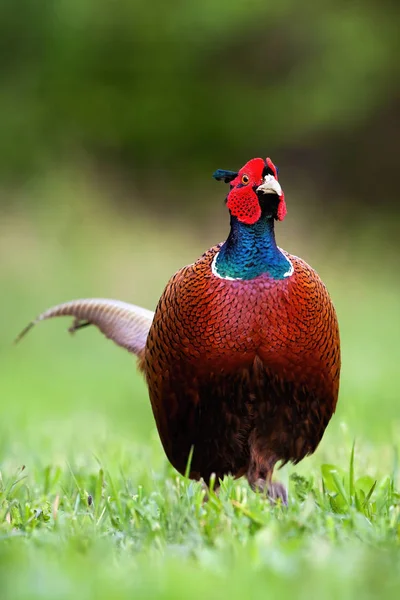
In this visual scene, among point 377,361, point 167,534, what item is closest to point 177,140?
point 377,361

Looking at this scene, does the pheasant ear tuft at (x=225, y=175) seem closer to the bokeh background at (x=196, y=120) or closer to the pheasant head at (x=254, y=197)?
the pheasant head at (x=254, y=197)

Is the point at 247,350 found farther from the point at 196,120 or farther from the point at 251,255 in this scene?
the point at 196,120

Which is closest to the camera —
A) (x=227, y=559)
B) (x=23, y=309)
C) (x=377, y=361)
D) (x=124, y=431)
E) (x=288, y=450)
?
(x=227, y=559)

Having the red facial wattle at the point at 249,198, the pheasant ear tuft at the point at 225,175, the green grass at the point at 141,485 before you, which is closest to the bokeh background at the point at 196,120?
the green grass at the point at 141,485

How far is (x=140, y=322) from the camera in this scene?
375 cm

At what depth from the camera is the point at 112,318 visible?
381cm

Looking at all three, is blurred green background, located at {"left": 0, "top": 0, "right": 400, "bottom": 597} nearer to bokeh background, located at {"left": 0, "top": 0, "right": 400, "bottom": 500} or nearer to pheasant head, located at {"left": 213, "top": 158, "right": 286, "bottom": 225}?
bokeh background, located at {"left": 0, "top": 0, "right": 400, "bottom": 500}

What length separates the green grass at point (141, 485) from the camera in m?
1.98

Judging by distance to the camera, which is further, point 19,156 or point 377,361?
point 19,156

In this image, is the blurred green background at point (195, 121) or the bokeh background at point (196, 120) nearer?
the blurred green background at point (195, 121)

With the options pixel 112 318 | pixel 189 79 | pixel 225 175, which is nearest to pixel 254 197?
pixel 225 175

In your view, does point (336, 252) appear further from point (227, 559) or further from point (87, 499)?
point (227, 559)

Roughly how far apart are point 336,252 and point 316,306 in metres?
8.97

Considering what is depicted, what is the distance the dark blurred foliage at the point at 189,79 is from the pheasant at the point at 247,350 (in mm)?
10907
